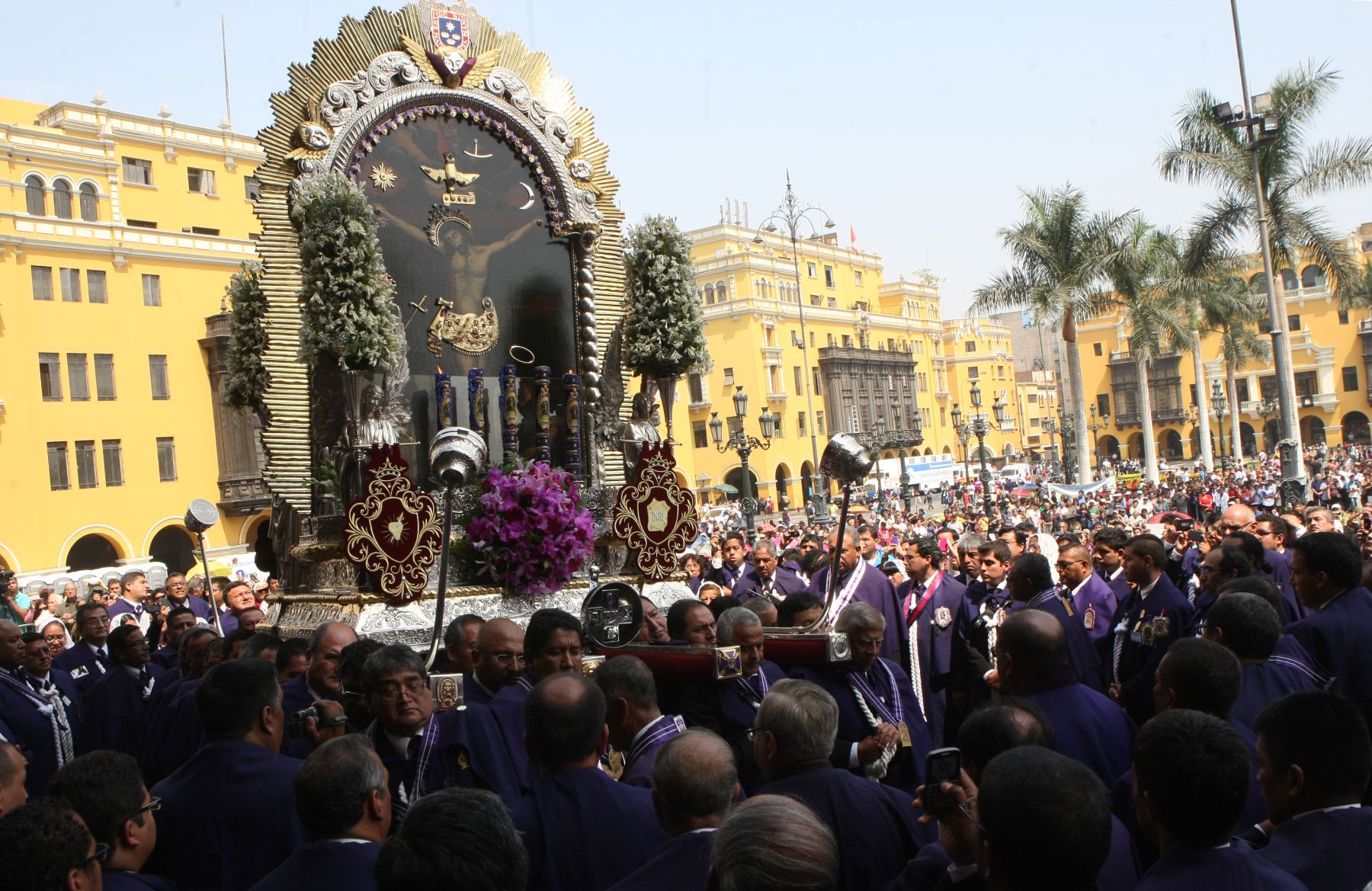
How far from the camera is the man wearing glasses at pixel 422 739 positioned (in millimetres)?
5176

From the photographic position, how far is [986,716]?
3.88 meters

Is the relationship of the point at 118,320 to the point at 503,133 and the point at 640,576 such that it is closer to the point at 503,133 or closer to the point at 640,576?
the point at 503,133

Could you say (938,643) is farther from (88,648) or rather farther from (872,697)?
(88,648)

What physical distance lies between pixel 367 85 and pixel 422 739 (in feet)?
27.8

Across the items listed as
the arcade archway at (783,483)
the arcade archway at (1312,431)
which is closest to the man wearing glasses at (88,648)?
the arcade archway at (783,483)

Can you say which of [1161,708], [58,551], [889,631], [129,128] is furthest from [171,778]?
[129,128]

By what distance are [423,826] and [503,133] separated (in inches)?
420

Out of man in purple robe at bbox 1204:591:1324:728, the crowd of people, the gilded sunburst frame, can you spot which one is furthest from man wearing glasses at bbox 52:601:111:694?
man in purple robe at bbox 1204:591:1324:728

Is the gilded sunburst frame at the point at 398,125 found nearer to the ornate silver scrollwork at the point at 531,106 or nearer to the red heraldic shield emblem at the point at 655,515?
the ornate silver scrollwork at the point at 531,106

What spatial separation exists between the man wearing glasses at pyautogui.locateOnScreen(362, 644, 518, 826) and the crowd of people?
0.01 m

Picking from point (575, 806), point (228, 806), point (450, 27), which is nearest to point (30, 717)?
point (228, 806)

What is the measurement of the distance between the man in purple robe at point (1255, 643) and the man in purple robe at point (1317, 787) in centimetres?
135

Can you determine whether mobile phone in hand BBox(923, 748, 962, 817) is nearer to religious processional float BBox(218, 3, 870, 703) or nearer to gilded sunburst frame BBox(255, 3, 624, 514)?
religious processional float BBox(218, 3, 870, 703)

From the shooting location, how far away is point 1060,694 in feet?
16.9
